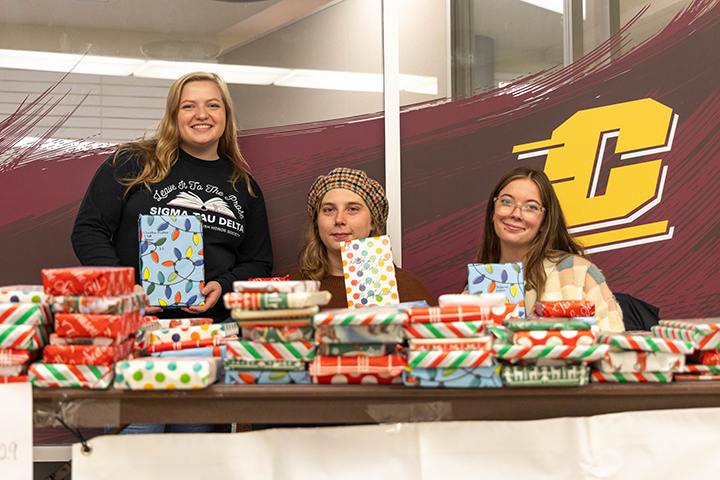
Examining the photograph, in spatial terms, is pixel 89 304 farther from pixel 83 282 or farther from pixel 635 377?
pixel 635 377

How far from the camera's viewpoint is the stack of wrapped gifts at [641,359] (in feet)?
4.63

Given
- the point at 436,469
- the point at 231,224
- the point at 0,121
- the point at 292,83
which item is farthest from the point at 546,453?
the point at 0,121

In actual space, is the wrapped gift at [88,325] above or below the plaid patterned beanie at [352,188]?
below

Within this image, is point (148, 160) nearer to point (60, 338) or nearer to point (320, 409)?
point (60, 338)

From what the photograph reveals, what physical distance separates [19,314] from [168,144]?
4.66 ft

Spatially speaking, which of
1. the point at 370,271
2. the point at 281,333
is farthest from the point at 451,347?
the point at 370,271

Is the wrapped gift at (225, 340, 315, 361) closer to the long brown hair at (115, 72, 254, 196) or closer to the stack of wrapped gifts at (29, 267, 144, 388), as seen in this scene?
the stack of wrapped gifts at (29, 267, 144, 388)

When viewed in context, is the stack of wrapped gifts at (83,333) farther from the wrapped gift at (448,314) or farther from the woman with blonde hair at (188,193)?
the woman with blonde hair at (188,193)

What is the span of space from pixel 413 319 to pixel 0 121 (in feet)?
8.61

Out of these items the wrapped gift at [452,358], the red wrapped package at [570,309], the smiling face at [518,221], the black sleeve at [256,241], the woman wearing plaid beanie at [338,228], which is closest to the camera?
the wrapped gift at [452,358]

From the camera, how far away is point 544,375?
1405 millimetres

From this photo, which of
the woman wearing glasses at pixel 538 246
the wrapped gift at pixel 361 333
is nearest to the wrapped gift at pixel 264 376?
the wrapped gift at pixel 361 333

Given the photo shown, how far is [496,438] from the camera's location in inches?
56.9

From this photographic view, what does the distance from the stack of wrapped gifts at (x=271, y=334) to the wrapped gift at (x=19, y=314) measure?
1.48ft
